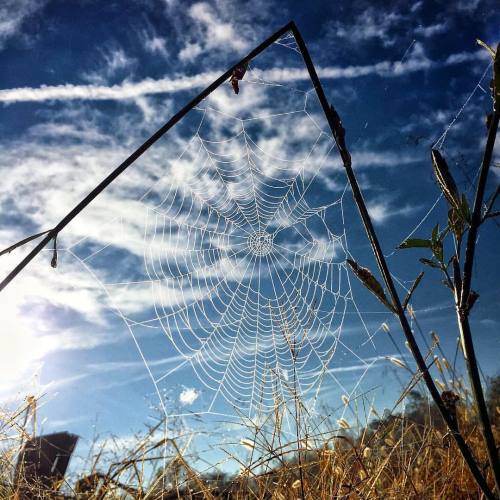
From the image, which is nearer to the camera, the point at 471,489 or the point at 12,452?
the point at 471,489

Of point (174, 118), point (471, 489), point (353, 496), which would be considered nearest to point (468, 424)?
point (471, 489)

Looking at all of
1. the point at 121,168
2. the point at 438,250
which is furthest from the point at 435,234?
the point at 121,168

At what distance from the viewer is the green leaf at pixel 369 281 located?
3.18 feet

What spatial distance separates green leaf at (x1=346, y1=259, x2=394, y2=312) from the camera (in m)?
0.97

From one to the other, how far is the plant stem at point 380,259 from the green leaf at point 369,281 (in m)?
0.03

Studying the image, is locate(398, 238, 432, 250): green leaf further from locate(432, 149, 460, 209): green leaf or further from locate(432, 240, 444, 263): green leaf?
locate(432, 149, 460, 209): green leaf

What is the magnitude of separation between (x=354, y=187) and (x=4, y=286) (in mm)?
635

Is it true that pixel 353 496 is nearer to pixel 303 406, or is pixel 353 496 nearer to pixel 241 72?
pixel 303 406

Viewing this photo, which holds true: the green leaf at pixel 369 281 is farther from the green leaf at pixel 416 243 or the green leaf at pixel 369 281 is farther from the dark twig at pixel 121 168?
the dark twig at pixel 121 168

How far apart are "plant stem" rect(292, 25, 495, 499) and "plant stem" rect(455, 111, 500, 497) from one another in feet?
0.15

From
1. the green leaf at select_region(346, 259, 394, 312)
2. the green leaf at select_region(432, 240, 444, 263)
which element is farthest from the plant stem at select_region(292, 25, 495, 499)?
the green leaf at select_region(432, 240, 444, 263)

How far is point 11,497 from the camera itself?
2.00 m

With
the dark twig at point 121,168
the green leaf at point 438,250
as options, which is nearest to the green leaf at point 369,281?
the green leaf at point 438,250

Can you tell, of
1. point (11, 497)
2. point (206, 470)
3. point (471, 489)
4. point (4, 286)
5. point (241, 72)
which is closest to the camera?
point (4, 286)
